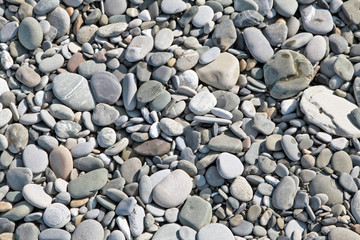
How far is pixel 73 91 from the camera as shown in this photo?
1912 mm

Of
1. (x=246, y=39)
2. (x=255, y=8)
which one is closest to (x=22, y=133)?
(x=246, y=39)

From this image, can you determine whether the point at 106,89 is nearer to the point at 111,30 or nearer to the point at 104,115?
the point at 104,115

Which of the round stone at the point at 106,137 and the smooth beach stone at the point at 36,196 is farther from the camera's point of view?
the round stone at the point at 106,137

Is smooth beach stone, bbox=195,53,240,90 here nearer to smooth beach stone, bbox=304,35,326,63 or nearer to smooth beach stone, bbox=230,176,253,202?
smooth beach stone, bbox=304,35,326,63

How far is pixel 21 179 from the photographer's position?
5.84 feet

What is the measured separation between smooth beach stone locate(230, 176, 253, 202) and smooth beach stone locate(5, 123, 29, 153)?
3.27ft

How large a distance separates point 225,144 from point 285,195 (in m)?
0.35

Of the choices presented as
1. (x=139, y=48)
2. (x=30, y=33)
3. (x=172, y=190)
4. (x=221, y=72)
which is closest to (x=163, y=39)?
(x=139, y=48)

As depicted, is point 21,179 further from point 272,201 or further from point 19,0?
point 272,201

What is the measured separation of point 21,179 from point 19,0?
0.96 metres

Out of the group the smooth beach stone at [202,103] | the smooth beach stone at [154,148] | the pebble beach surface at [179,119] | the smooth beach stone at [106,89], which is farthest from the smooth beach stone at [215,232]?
the smooth beach stone at [106,89]

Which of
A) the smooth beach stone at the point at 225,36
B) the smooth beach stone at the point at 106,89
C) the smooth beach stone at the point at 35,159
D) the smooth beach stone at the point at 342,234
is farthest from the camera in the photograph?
the smooth beach stone at the point at 225,36

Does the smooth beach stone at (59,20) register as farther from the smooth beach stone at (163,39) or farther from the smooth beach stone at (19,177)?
the smooth beach stone at (19,177)

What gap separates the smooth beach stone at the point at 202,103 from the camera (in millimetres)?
1876
